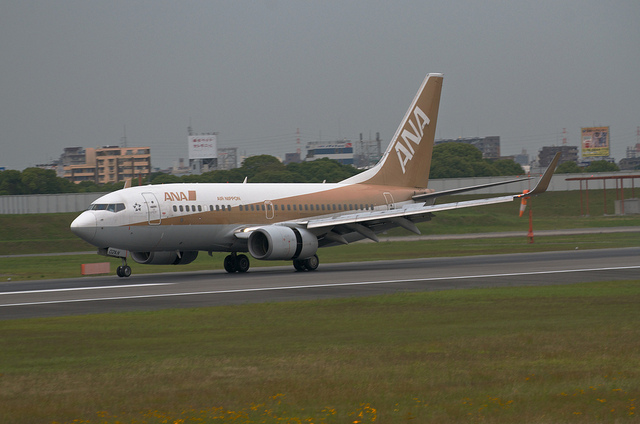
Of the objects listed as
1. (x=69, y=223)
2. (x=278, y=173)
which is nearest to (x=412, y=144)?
(x=69, y=223)

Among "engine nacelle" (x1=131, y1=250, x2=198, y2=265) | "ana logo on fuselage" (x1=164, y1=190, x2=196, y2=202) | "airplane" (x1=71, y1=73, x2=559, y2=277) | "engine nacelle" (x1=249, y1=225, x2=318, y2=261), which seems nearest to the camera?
"airplane" (x1=71, y1=73, x2=559, y2=277)

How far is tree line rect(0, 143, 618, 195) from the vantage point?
466 feet

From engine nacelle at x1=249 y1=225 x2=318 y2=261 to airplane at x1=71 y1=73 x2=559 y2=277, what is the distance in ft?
0.14

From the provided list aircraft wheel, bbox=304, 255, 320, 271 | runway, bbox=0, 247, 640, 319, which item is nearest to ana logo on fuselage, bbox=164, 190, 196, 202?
runway, bbox=0, 247, 640, 319

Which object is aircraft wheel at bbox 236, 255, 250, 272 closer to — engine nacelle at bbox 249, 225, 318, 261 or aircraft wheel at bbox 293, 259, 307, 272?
engine nacelle at bbox 249, 225, 318, 261

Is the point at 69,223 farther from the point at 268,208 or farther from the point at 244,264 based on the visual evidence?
the point at 244,264

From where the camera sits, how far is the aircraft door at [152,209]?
3506cm

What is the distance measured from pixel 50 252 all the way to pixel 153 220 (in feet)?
117

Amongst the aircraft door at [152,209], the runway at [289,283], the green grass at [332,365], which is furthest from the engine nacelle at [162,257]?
the green grass at [332,365]

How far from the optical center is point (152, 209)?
35250 mm

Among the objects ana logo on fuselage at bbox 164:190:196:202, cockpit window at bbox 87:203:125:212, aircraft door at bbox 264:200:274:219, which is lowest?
aircraft door at bbox 264:200:274:219

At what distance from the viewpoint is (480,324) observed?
1816cm

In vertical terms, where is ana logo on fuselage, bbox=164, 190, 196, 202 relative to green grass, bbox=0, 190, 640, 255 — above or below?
above

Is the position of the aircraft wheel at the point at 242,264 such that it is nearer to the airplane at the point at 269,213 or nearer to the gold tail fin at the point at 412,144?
the airplane at the point at 269,213
